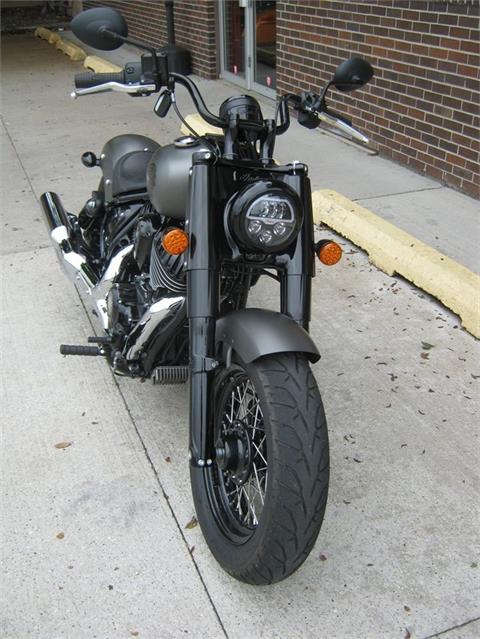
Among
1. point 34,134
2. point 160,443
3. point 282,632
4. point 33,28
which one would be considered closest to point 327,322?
point 160,443

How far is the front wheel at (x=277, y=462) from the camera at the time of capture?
198 cm

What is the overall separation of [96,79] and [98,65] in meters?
8.67

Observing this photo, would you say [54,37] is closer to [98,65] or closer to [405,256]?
[98,65]

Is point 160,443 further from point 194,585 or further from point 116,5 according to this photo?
point 116,5

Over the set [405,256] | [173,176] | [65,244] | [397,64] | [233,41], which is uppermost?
[173,176]

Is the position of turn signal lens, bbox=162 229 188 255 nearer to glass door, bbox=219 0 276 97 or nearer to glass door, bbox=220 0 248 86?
glass door, bbox=219 0 276 97

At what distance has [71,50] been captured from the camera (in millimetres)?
12320

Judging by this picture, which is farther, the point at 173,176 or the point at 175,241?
the point at 173,176

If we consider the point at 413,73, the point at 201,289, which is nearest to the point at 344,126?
the point at 201,289

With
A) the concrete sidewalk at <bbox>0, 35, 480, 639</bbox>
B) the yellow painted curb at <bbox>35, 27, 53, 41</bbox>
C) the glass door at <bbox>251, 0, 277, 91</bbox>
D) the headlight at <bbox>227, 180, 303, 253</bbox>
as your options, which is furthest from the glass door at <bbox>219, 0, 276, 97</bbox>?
the yellow painted curb at <bbox>35, 27, 53, 41</bbox>

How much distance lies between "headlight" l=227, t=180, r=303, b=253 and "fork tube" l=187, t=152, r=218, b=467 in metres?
0.10

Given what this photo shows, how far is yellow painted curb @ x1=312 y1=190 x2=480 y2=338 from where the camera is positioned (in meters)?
3.75

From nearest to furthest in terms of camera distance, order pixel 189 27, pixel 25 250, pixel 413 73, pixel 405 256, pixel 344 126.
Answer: pixel 344 126, pixel 405 256, pixel 25 250, pixel 413 73, pixel 189 27

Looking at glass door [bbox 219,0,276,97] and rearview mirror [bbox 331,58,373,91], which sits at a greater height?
rearview mirror [bbox 331,58,373,91]
